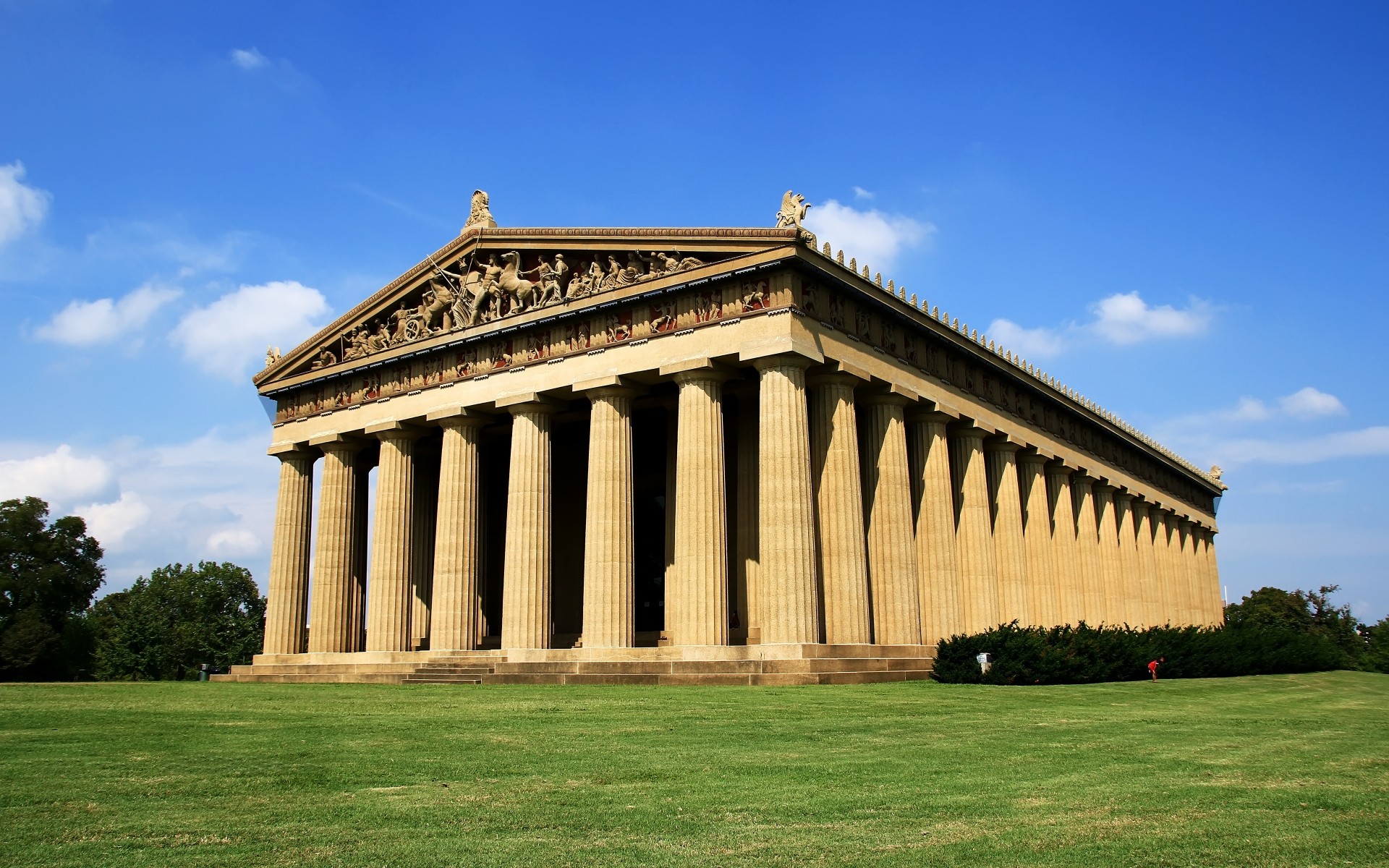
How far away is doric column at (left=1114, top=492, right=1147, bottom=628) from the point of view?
209ft

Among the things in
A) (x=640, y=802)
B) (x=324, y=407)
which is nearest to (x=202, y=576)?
(x=324, y=407)

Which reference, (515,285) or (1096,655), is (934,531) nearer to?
(1096,655)

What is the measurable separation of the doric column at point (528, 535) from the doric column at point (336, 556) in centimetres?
1191

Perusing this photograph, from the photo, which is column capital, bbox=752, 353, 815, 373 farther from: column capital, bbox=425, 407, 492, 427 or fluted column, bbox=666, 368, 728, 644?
column capital, bbox=425, 407, 492, 427

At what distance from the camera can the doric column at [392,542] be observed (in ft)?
156

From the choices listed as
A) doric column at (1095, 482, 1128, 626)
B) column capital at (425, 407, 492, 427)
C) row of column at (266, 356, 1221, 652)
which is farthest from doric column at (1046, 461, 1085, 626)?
column capital at (425, 407, 492, 427)

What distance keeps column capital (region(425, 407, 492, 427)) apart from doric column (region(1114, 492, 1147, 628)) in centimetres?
3706

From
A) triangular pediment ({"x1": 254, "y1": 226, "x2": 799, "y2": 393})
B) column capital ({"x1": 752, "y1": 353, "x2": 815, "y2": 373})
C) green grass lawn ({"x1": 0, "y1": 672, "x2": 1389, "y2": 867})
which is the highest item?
triangular pediment ({"x1": 254, "y1": 226, "x2": 799, "y2": 393})

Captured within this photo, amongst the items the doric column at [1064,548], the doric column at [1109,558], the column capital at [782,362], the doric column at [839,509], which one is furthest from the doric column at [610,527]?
the doric column at [1109,558]

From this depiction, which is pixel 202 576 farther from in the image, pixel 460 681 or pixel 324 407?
pixel 460 681

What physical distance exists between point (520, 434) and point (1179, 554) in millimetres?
52210

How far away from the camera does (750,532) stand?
4278 cm

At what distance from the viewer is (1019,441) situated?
171 ft

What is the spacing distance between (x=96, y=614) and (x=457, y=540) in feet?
206
